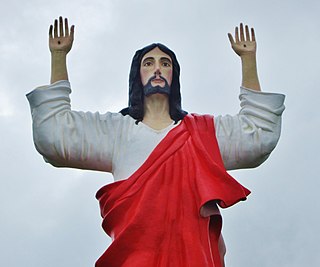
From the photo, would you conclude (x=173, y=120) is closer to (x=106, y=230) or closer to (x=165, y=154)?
(x=165, y=154)

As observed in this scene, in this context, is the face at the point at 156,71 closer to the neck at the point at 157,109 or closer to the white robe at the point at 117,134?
the neck at the point at 157,109

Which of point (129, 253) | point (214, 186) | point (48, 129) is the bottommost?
point (129, 253)

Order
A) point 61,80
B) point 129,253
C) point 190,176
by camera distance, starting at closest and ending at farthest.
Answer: point 129,253
point 190,176
point 61,80

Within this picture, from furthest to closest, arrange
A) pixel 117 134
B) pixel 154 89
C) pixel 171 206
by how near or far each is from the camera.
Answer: pixel 154 89
pixel 117 134
pixel 171 206

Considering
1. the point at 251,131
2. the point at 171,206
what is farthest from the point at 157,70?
the point at 171,206

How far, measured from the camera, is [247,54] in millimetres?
7297

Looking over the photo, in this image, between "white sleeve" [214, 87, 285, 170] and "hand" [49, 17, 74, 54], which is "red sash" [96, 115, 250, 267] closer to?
"white sleeve" [214, 87, 285, 170]

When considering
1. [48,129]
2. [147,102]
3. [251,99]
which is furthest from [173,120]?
[48,129]

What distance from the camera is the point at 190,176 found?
655 cm

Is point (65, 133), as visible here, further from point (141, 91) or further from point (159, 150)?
point (141, 91)

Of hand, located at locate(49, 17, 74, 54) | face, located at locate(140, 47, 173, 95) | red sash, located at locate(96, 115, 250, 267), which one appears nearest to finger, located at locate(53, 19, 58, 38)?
hand, located at locate(49, 17, 74, 54)

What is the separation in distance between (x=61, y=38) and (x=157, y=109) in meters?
1.13

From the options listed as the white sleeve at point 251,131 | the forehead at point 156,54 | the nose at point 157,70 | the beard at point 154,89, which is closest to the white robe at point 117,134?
the white sleeve at point 251,131

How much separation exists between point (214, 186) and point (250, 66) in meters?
1.39
